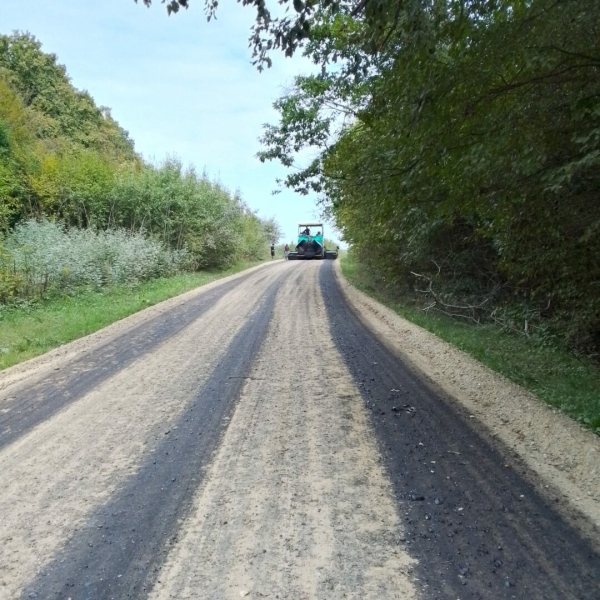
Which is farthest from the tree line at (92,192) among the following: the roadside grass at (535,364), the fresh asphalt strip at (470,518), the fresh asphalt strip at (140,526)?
the fresh asphalt strip at (470,518)

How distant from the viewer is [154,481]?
3.53 meters

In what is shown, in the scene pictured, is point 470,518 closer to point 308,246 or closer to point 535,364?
point 535,364

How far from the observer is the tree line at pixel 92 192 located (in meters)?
19.9

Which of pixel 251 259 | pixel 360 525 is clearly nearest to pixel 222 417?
pixel 360 525

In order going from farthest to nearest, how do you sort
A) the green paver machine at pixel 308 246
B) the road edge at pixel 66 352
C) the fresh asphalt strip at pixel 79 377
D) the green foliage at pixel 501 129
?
the green paver machine at pixel 308 246, the road edge at pixel 66 352, the fresh asphalt strip at pixel 79 377, the green foliage at pixel 501 129

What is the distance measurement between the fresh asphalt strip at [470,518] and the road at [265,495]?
0.04 feet

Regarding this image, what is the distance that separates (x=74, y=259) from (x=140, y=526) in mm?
12093

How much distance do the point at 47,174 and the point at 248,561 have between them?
2158cm

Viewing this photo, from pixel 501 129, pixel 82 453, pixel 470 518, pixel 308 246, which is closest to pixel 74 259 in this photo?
pixel 82 453

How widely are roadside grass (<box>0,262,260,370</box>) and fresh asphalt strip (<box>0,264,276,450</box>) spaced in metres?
1.00

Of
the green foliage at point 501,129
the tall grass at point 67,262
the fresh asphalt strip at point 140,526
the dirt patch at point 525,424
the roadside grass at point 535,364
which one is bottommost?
the fresh asphalt strip at point 140,526

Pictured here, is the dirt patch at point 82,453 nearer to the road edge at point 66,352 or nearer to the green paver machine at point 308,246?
the road edge at point 66,352

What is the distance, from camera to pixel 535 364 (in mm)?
6441

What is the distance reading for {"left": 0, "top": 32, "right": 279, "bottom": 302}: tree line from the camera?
19.9 metres
